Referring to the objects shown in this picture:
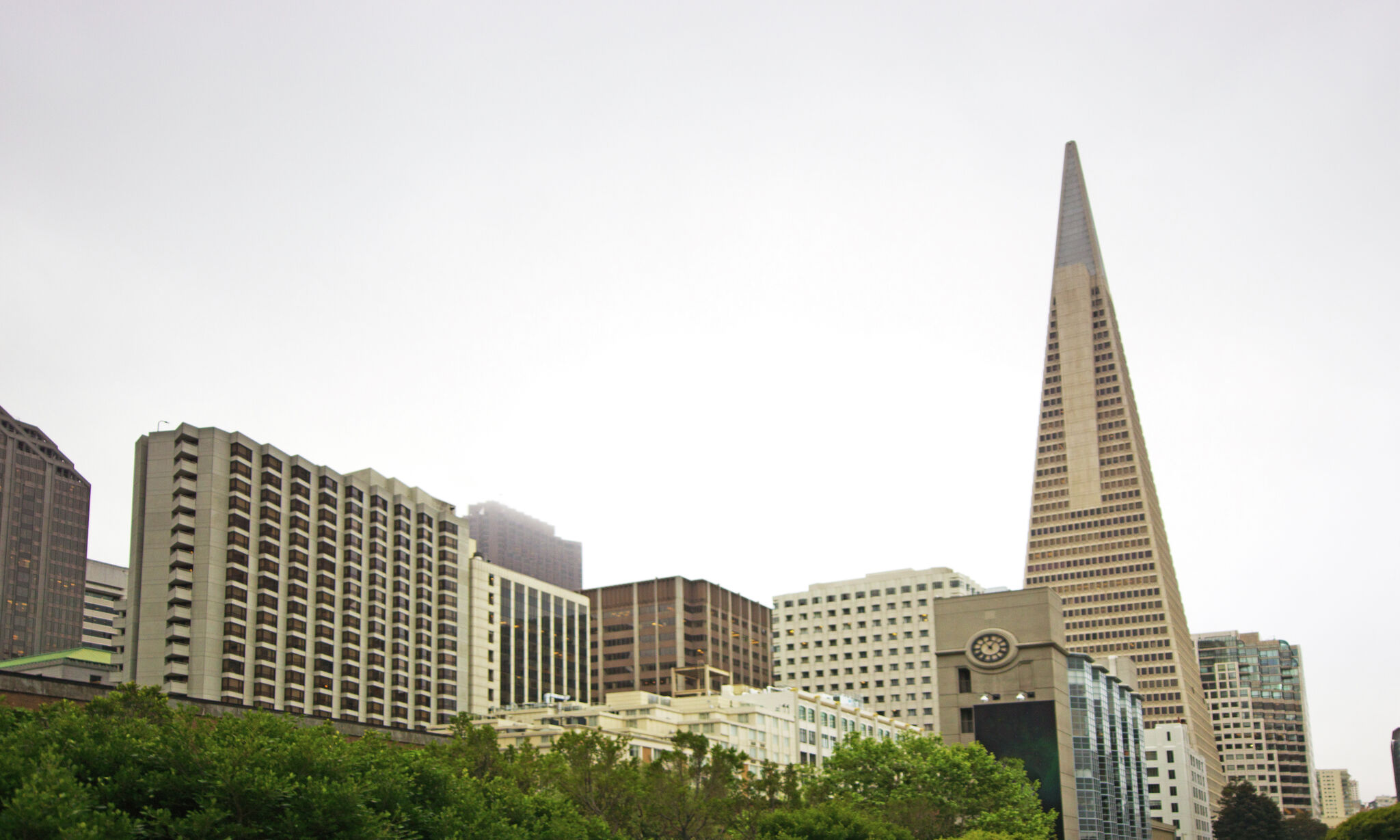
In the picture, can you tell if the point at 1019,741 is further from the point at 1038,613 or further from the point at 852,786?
the point at 852,786

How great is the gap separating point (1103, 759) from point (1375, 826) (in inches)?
988

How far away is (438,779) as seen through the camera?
147 ft

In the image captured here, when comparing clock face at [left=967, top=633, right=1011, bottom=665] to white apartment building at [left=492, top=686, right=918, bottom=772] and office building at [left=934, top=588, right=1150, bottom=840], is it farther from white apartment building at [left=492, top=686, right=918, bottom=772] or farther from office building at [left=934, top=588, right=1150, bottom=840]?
white apartment building at [left=492, top=686, right=918, bottom=772]

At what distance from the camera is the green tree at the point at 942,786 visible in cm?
9606

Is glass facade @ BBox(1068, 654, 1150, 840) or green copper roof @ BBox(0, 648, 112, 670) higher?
green copper roof @ BBox(0, 648, 112, 670)

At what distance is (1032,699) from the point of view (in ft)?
396

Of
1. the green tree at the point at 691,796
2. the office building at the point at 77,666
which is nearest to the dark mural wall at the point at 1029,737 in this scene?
the green tree at the point at 691,796

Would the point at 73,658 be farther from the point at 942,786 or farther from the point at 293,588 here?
the point at 942,786

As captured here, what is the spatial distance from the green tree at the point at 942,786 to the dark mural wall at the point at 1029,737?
734 centimetres

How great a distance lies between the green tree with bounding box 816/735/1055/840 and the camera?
315 ft

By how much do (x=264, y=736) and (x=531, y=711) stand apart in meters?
122

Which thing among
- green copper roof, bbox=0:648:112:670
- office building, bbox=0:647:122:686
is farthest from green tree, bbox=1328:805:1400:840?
green copper roof, bbox=0:648:112:670

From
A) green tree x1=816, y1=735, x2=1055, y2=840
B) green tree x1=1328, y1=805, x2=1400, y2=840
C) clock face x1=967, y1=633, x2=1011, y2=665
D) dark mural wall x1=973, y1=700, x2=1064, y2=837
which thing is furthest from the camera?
clock face x1=967, y1=633, x2=1011, y2=665

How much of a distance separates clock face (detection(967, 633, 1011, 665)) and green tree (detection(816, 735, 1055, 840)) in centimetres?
1428
